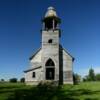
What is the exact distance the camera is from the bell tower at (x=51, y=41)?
42.9 meters

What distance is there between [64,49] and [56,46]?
169 centimetres

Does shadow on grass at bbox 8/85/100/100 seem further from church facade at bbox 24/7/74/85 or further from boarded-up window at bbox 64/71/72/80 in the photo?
boarded-up window at bbox 64/71/72/80

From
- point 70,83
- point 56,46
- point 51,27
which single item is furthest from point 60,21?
point 70,83

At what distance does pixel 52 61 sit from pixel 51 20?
7.93 meters

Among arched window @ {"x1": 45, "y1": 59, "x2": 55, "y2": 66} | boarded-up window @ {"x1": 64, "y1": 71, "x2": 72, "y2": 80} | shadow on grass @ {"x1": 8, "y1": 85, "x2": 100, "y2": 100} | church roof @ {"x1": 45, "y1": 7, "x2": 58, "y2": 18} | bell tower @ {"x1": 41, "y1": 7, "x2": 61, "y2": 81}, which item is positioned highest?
church roof @ {"x1": 45, "y1": 7, "x2": 58, "y2": 18}

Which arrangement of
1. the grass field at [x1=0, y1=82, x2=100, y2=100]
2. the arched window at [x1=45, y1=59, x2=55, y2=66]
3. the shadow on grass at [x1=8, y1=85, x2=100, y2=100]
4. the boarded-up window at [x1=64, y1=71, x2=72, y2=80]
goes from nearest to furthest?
1. the shadow on grass at [x1=8, y1=85, x2=100, y2=100]
2. the grass field at [x1=0, y1=82, x2=100, y2=100]
3. the boarded-up window at [x1=64, y1=71, x2=72, y2=80]
4. the arched window at [x1=45, y1=59, x2=55, y2=66]

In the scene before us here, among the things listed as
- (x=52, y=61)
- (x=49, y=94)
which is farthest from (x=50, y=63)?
(x=49, y=94)

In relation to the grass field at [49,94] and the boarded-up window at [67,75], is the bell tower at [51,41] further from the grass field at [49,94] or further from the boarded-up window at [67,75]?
the grass field at [49,94]

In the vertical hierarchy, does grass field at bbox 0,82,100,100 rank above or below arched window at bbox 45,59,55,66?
below

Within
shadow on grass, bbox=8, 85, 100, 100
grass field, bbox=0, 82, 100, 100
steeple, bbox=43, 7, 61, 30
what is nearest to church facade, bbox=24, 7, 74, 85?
steeple, bbox=43, 7, 61, 30

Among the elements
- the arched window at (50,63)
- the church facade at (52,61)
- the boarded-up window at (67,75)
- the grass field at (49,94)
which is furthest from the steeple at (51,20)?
the grass field at (49,94)

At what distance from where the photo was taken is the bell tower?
141 ft

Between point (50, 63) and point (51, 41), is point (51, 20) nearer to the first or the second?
point (51, 41)

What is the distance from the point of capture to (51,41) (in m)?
44.3
